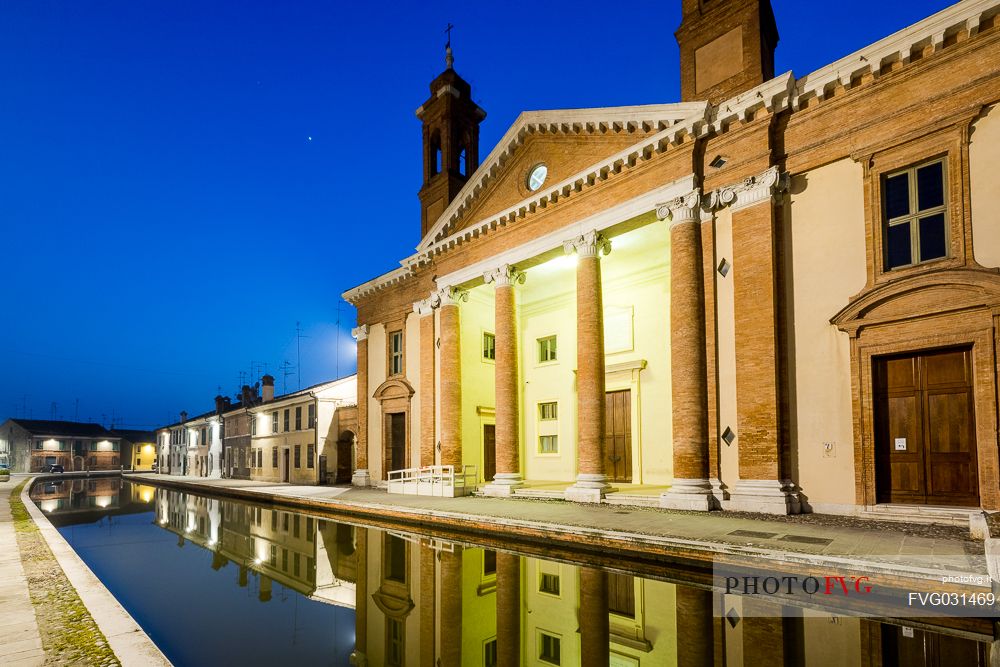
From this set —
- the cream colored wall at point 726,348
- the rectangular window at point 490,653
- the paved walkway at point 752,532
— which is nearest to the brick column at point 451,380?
the paved walkway at point 752,532

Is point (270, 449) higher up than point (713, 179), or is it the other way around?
point (713, 179)

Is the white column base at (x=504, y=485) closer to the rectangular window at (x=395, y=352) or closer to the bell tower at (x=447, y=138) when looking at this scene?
the rectangular window at (x=395, y=352)

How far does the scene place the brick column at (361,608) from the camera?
546cm

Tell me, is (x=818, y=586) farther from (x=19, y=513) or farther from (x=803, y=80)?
(x=19, y=513)

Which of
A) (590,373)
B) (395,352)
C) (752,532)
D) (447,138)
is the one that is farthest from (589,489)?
(447,138)

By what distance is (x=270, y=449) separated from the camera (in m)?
36.2

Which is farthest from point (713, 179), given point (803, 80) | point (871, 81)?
point (871, 81)

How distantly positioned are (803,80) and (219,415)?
46.6m

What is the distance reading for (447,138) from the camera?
2391 centimetres

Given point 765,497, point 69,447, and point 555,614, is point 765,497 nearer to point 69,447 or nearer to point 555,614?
point 555,614

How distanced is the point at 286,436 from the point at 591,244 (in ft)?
81.8

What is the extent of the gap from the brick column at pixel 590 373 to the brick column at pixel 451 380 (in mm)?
5552

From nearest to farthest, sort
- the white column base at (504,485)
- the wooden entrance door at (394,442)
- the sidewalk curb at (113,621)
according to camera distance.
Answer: the sidewalk curb at (113,621) → the white column base at (504,485) → the wooden entrance door at (394,442)

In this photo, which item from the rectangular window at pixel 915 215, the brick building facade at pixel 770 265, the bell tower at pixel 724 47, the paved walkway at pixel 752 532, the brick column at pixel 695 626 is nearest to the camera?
the brick column at pixel 695 626
